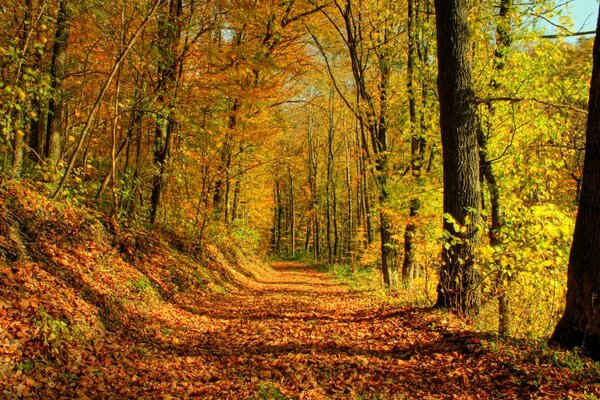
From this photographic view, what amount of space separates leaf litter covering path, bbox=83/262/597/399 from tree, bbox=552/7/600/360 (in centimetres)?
67

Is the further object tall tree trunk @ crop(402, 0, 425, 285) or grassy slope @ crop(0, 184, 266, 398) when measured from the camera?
tall tree trunk @ crop(402, 0, 425, 285)

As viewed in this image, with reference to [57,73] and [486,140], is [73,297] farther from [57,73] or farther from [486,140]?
[486,140]

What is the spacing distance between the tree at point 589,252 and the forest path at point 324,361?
979 mm

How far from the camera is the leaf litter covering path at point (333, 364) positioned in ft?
13.7

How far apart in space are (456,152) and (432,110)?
4.62 metres

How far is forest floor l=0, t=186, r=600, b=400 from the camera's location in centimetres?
399

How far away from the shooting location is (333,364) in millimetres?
5246

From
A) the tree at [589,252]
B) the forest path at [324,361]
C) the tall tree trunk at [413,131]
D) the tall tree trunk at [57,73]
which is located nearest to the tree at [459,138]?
the forest path at [324,361]

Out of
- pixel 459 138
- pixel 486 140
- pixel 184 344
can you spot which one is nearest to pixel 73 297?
pixel 184 344

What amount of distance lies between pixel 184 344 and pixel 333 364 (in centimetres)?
246

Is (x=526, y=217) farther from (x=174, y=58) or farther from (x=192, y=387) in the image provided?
(x=174, y=58)

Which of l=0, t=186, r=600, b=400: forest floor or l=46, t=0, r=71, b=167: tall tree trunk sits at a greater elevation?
l=46, t=0, r=71, b=167: tall tree trunk

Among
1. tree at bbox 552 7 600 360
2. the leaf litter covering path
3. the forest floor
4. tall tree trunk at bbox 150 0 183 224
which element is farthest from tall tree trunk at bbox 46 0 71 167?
tree at bbox 552 7 600 360

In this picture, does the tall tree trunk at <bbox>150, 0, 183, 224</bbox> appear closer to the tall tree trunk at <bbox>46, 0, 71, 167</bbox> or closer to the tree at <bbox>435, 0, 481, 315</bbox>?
the tall tree trunk at <bbox>46, 0, 71, 167</bbox>
